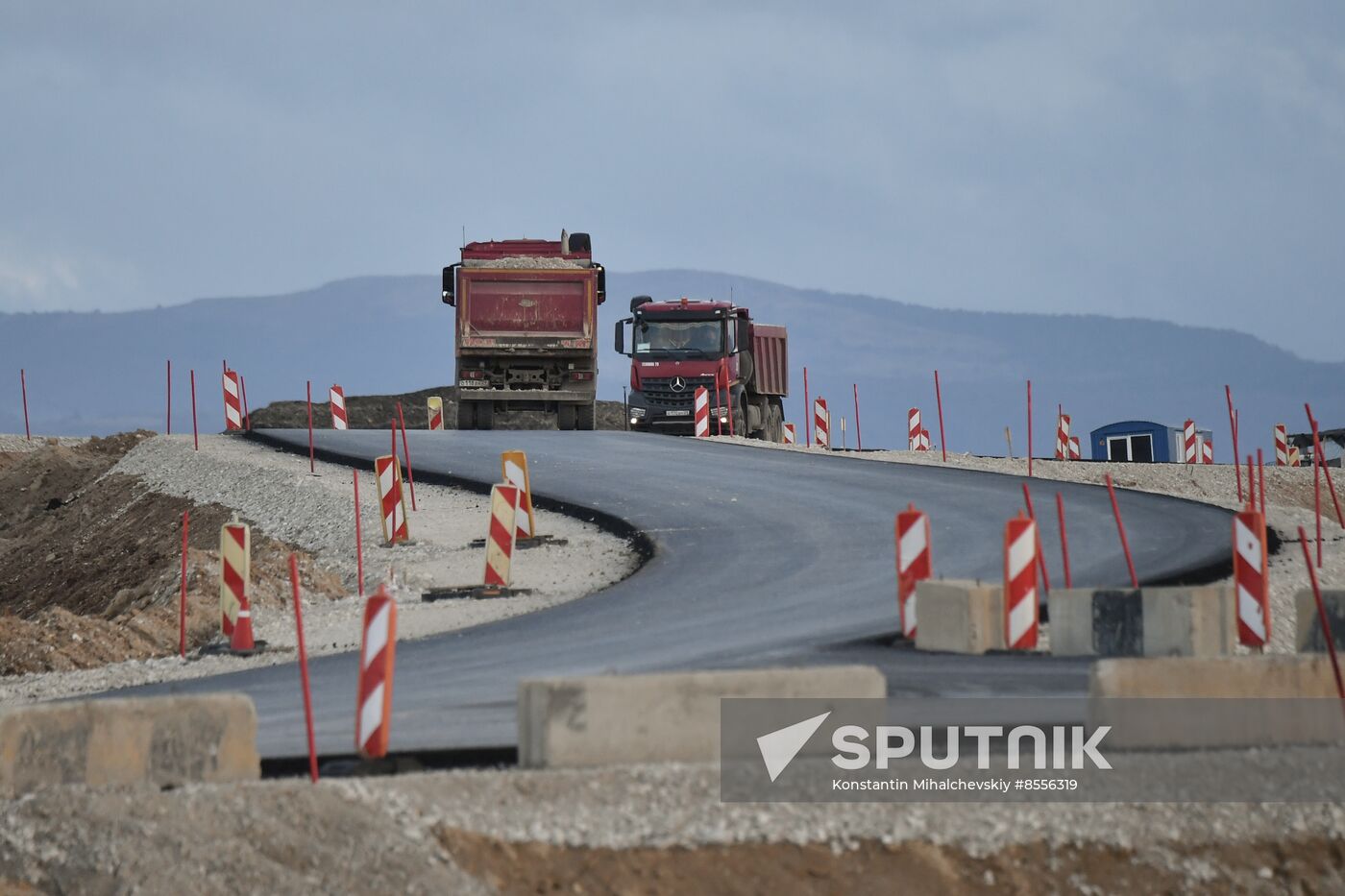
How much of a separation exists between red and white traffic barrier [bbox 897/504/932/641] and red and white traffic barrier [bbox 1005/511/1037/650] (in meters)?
0.81

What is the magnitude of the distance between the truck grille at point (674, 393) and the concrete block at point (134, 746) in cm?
3030

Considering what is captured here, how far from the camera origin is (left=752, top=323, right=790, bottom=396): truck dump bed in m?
43.3

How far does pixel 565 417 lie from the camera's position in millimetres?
37000

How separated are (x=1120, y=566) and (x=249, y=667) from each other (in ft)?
30.1

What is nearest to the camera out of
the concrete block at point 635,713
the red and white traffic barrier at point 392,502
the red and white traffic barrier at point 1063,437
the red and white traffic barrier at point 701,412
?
the concrete block at point 635,713

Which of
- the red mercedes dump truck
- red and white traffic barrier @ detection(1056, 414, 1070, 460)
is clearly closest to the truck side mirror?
the red mercedes dump truck

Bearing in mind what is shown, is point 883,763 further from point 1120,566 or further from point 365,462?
point 365,462

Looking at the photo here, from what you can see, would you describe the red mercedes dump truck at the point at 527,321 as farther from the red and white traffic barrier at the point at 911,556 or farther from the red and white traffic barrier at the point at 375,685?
the red and white traffic barrier at the point at 375,685

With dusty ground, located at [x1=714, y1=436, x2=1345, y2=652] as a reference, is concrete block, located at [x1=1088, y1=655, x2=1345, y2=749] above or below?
above

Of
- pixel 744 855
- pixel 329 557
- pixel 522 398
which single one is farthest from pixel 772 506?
pixel 744 855

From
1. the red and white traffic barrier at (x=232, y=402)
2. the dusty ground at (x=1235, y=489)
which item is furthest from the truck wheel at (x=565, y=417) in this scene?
the red and white traffic barrier at (x=232, y=402)

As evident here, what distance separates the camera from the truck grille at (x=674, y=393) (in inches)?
1555

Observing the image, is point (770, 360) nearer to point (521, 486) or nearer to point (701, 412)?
point (701, 412)

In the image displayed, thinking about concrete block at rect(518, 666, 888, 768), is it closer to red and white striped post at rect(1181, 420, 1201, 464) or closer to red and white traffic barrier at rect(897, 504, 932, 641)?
red and white traffic barrier at rect(897, 504, 932, 641)
